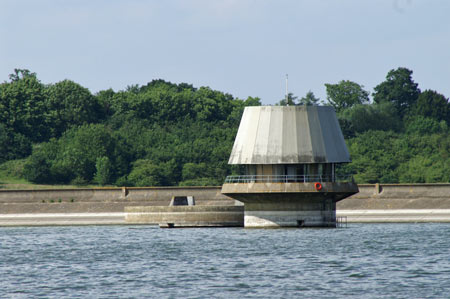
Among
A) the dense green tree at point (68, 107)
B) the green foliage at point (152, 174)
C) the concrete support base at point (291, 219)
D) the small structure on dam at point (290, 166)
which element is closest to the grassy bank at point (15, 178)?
the green foliage at point (152, 174)

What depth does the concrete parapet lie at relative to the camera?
86.6m

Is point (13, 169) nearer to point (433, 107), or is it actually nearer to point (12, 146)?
point (12, 146)

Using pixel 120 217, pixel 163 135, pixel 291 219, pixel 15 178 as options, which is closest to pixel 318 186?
pixel 291 219

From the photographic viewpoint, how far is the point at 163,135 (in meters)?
160

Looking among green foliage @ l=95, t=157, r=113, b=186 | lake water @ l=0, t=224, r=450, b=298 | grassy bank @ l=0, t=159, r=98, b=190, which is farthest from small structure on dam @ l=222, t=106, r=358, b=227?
grassy bank @ l=0, t=159, r=98, b=190

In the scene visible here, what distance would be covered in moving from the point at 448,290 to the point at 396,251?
18091 mm

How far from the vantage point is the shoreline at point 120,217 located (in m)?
97.6

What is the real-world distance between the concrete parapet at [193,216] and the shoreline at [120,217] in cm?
493

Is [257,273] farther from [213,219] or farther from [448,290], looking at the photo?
[213,219]

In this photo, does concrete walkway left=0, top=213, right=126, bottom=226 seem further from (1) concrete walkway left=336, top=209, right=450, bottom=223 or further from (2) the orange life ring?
(2) the orange life ring

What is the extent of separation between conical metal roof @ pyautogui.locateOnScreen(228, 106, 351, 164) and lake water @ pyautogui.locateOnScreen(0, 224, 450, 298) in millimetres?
5978

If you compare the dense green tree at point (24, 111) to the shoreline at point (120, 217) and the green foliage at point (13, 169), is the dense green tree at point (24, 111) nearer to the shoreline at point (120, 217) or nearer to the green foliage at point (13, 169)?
the green foliage at point (13, 169)

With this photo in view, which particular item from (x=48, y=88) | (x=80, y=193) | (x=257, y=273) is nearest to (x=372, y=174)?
(x=80, y=193)

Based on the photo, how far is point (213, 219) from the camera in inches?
3415
